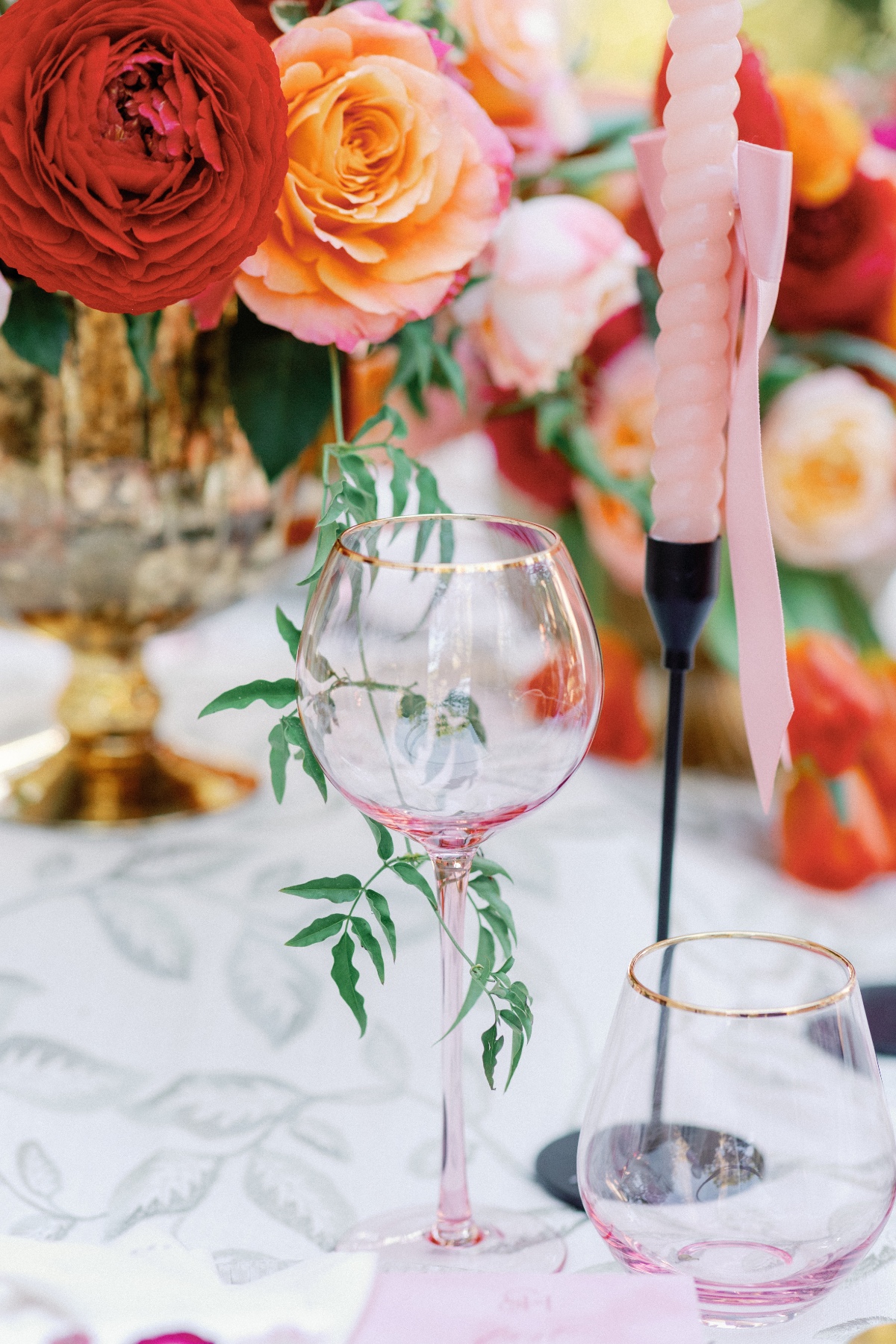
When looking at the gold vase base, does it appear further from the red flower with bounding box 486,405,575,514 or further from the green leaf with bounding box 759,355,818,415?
the green leaf with bounding box 759,355,818,415

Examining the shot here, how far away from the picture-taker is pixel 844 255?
0.66 m

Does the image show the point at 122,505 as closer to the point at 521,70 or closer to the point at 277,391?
the point at 277,391

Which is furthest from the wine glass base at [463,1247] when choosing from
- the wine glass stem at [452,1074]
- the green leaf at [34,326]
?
the green leaf at [34,326]

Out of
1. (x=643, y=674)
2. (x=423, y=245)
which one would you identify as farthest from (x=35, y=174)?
(x=643, y=674)

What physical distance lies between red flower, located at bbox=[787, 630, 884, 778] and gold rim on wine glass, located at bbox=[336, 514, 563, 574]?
0.28m

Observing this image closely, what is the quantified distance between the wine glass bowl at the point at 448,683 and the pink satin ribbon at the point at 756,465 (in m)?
0.07

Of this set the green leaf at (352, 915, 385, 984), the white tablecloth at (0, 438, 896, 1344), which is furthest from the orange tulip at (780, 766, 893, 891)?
the green leaf at (352, 915, 385, 984)

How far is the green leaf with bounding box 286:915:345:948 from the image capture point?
36 cm

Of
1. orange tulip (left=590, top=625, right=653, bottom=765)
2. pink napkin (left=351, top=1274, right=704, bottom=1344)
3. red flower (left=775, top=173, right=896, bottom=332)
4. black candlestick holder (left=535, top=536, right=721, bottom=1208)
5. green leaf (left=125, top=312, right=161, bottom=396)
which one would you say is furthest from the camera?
orange tulip (left=590, top=625, right=653, bottom=765)

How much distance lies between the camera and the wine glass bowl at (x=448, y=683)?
34cm

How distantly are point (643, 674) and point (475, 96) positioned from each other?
33 cm

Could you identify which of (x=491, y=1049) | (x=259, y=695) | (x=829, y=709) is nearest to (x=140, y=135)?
(x=259, y=695)

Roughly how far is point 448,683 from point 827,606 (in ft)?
1.43

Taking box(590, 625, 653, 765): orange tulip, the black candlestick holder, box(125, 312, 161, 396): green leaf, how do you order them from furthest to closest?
1. box(590, 625, 653, 765): orange tulip
2. box(125, 312, 161, 396): green leaf
3. the black candlestick holder
